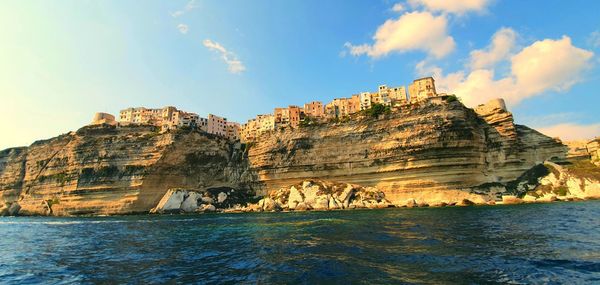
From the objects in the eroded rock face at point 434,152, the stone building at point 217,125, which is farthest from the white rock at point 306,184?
the stone building at point 217,125

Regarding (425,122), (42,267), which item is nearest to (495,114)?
(425,122)

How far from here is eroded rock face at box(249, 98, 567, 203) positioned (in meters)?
60.1

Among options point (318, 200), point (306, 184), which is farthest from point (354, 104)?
point (318, 200)

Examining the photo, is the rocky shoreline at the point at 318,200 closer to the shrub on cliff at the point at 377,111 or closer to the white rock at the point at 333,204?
the white rock at the point at 333,204

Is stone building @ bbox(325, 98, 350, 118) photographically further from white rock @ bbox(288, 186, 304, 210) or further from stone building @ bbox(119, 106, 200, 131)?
stone building @ bbox(119, 106, 200, 131)

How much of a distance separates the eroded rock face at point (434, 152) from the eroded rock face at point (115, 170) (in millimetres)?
26543

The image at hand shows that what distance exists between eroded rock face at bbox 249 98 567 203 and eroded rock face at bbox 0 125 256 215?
2654 cm

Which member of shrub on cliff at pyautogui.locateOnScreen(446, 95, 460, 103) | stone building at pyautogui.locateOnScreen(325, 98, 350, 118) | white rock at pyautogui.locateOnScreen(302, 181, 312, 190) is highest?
stone building at pyautogui.locateOnScreen(325, 98, 350, 118)

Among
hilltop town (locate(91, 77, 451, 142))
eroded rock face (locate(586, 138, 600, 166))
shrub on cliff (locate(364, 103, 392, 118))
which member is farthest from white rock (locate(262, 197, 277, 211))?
eroded rock face (locate(586, 138, 600, 166))

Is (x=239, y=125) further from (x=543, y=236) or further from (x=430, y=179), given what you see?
(x=543, y=236)

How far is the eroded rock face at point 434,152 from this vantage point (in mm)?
60094

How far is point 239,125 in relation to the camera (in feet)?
388

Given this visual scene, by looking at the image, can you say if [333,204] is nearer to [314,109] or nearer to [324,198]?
[324,198]

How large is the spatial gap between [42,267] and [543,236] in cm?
2457
